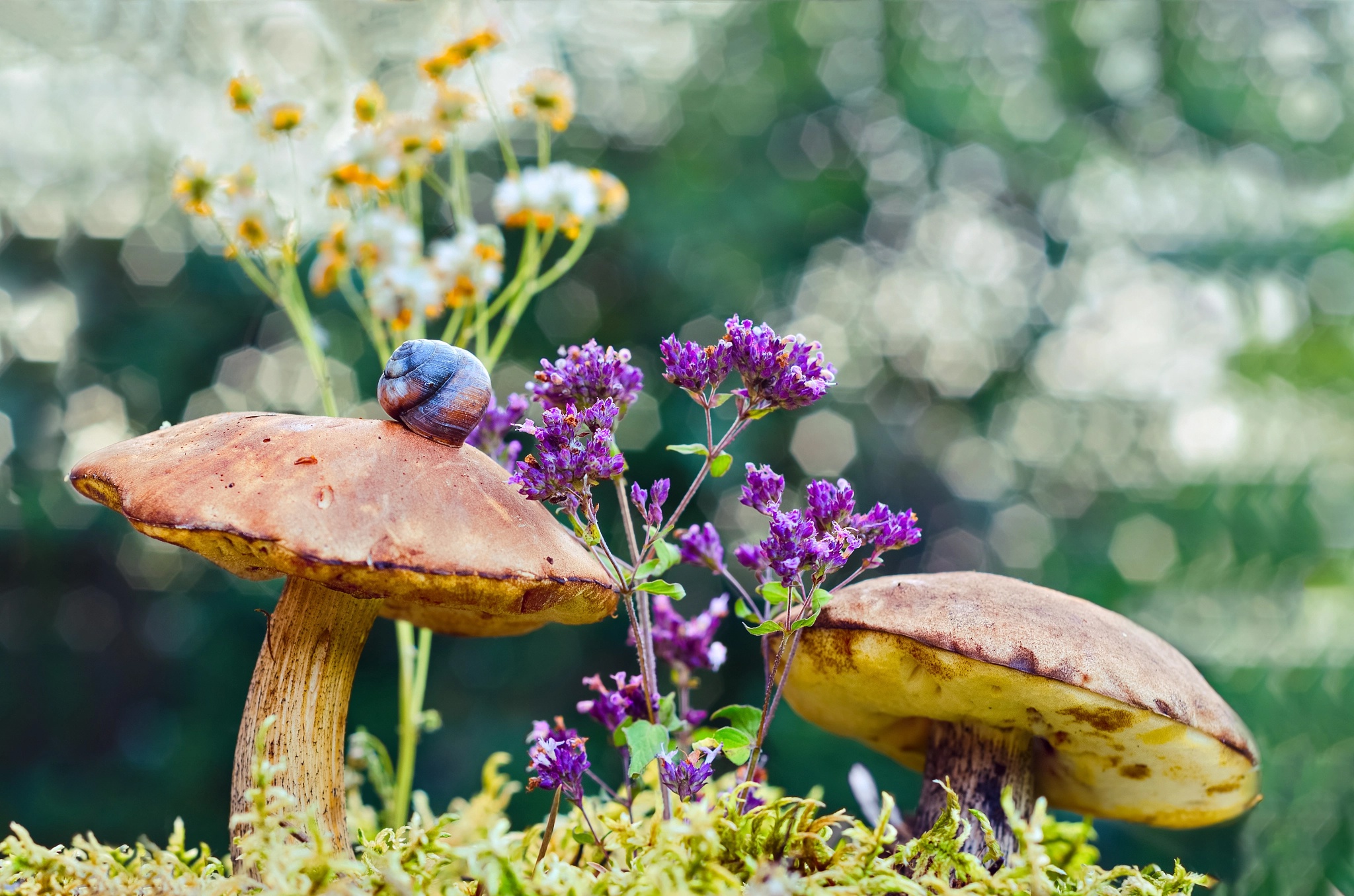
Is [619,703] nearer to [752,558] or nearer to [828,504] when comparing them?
[752,558]

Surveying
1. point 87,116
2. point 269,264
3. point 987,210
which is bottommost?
point 269,264

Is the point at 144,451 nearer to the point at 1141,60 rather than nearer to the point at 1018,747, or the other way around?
the point at 1018,747

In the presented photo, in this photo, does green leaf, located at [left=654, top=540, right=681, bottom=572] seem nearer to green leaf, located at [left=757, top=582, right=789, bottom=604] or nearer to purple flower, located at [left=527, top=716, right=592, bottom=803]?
green leaf, located at [left=757, top=582, right=789, bottom=604]

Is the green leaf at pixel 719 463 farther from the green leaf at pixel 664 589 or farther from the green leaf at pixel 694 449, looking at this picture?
the green leaf at pixel 664 589

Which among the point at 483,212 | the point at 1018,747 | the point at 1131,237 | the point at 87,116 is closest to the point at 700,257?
the point at 483,212

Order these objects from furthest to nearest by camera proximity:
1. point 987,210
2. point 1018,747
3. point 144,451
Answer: point 987,210
point 1018,747
point 144,451
